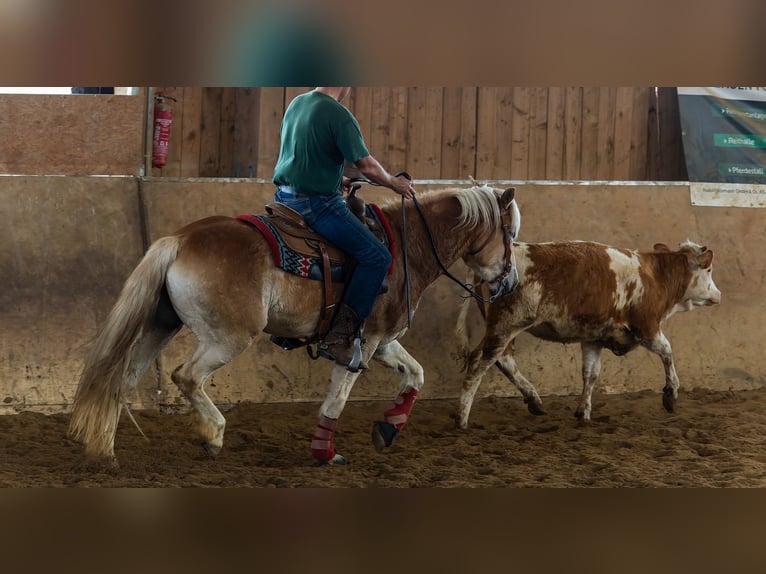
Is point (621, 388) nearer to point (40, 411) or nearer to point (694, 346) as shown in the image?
point (694, 346)

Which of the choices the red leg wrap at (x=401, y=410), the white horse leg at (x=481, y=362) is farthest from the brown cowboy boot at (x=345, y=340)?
the white horse leg at (x=481, y=362)

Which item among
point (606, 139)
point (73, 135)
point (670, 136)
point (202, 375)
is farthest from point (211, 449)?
point (670, 136)

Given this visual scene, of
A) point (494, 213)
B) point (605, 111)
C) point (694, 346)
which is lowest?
point (694, 346)

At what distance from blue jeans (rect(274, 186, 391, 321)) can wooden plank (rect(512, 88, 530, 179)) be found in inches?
169

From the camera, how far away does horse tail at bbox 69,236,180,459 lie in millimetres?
4227

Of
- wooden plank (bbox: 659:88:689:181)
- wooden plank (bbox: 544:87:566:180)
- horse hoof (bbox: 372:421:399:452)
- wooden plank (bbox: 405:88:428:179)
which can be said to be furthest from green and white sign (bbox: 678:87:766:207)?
horse hoof (bbox: 372:421:399:452)

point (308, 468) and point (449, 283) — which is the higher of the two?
point (449, 283)

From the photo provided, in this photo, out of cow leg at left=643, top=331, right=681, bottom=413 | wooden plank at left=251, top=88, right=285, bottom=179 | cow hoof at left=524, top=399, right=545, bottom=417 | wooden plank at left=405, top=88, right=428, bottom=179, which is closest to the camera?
cow leg at left=643, top=331, right=681, bottom=413

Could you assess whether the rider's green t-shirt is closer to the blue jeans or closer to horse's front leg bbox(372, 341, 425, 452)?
the blue jeans

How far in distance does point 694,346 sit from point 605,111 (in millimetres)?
2839

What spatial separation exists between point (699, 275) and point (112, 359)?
4.88m

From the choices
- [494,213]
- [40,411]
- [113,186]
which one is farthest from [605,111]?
[40,411]

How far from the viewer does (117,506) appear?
1.06m

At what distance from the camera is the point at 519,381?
259 inches
